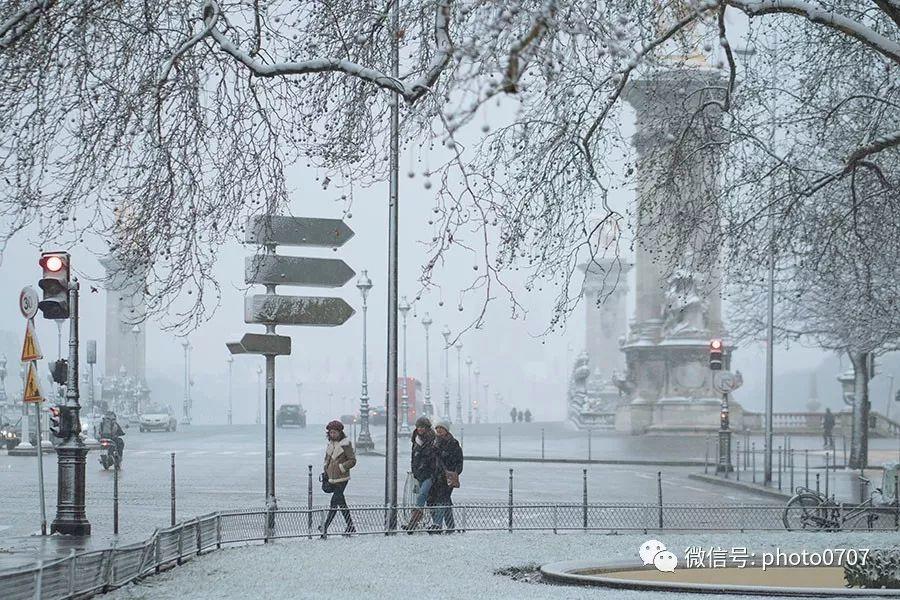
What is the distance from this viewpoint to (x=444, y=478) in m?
24.8

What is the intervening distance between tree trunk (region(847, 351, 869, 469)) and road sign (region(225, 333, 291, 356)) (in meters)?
30.7

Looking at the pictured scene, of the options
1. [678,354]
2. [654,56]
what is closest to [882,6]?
[654,56]

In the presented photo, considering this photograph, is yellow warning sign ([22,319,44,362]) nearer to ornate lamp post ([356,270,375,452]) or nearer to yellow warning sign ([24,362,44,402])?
yellow warning sign ([24,362,44,402])

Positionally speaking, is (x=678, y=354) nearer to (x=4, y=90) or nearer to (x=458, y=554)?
(x=458, y=554)

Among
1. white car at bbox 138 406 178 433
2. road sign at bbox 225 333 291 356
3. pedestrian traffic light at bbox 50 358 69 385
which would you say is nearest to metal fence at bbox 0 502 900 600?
road sign at bbox 225 333 291 356

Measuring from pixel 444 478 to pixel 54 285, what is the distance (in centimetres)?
623

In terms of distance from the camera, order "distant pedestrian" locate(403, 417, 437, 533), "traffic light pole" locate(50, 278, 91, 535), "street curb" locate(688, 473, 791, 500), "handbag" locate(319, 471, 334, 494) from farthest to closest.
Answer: "street curb" locate(688, 473, 791, 500), "distant pedestrian" locate(403, 417, 437, 533), "handbag" locate(319, 471, 334, 494), "traffic light pole" locate(50, 278, 91, 535)

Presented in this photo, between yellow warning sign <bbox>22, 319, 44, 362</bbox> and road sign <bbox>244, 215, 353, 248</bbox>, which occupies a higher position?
road sign <bbox>244, 215, 353, 248</bbox>

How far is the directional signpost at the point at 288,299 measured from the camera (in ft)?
73.3

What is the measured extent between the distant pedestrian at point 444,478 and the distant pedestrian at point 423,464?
0.28ft

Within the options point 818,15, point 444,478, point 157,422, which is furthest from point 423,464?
point 157,422

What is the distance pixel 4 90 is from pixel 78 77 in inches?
28.9

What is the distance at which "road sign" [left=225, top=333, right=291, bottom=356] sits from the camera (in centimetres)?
2195

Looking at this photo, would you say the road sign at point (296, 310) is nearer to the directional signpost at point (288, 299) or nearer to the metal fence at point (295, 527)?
the directional signpost at point (288, 299)
